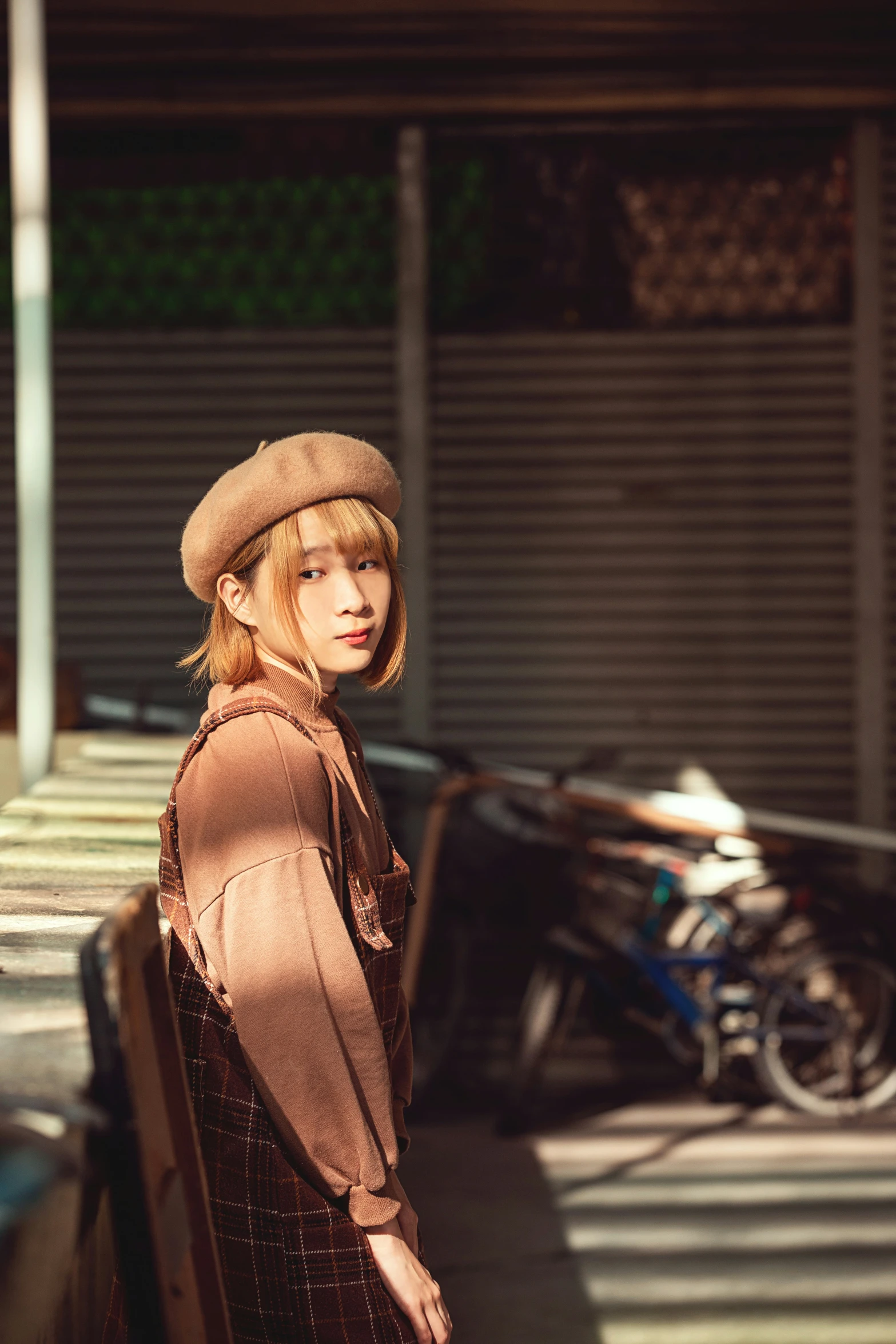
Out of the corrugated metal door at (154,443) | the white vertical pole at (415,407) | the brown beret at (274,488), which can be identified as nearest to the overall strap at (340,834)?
the brown beret at (274,488)

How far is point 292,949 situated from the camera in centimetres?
147

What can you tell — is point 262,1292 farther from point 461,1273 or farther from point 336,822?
point 461,1273

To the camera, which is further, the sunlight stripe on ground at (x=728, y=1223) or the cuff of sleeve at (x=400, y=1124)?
the sunlight stripe on ground at (x=728, y=1223)

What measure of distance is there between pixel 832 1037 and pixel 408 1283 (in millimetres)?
4419

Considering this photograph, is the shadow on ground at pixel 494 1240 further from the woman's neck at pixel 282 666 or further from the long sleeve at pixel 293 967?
the woman's neck at pixel 282 666

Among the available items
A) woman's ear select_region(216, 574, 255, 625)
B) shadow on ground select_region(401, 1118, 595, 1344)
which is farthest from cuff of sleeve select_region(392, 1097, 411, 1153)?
shadow on ground select_region(401, 1118, 595, 1344)

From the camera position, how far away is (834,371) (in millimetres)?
6051

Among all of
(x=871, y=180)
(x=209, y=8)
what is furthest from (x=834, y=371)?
(x=209, y=8)

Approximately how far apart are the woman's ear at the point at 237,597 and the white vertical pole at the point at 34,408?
88.4 inches

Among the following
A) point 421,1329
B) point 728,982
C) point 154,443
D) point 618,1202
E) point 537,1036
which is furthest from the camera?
point 154,443

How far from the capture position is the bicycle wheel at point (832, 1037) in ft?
18.2

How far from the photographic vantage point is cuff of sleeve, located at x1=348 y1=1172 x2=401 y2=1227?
1.51m

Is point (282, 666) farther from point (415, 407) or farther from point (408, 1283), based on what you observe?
point (415, 407)

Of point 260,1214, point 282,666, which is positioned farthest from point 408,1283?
point 282,666
